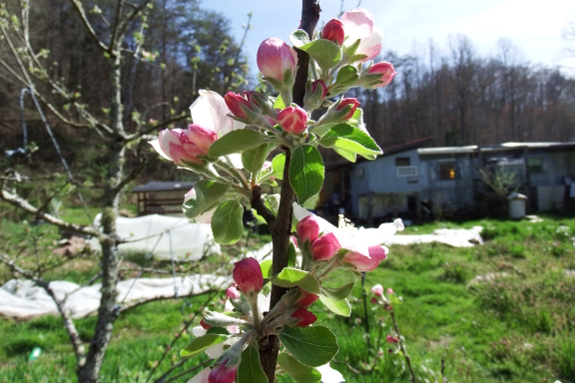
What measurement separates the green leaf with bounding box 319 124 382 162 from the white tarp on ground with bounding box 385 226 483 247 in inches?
351

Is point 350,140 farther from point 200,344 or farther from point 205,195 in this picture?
point 200,344

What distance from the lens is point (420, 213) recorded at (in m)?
15.0

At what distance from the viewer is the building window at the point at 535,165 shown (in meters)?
16.5

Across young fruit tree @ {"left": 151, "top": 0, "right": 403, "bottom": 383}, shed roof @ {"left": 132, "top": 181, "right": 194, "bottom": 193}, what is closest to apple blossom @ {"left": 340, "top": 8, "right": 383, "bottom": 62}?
young fruit tree @ {"left": 151, "top": 0, "right": 403, "bottom": 383}

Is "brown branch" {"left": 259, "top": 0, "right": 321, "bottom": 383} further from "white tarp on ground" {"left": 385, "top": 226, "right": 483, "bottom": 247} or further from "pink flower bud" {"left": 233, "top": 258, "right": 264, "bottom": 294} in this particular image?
"white tarp on ground" {"left": 385, "top": 226, "right": 483, "bottom": 247}

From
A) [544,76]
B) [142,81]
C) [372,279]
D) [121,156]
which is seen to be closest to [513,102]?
[544,76]

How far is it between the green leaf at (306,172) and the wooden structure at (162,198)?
14616 mm

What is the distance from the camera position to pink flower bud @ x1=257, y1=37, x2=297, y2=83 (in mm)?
549

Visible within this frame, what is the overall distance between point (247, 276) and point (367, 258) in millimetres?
165

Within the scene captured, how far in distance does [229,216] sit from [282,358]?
0.77ft

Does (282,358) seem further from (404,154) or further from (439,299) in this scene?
(404,154)

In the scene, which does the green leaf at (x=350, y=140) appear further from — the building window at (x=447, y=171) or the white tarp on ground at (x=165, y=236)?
the building window at (x=447, y=171)

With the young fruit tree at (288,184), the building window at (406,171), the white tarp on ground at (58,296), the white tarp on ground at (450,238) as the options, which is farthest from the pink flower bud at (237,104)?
the building window at (406,171)

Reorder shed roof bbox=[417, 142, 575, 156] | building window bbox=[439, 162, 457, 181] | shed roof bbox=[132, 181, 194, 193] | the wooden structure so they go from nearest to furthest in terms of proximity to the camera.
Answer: the wooden structure
shed roof bbox=[132, 181, 194, 193]
shed roof bbox=[417, 142, 575, 156]
building window bbox=[439, 162, 457, 181]
